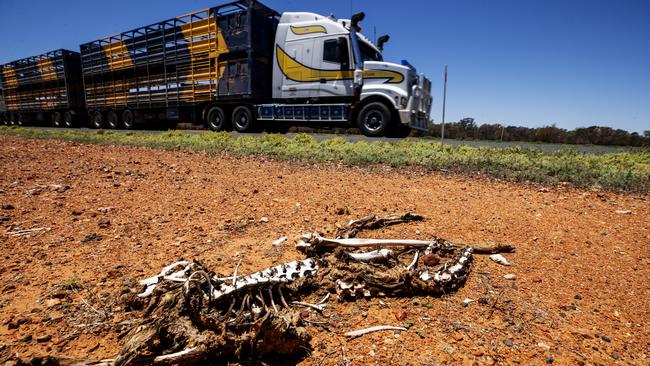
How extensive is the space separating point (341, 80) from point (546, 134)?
17.0 m

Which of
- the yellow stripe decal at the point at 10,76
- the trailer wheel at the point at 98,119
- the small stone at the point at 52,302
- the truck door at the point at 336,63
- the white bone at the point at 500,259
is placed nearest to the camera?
the small stone at the point at 52,302

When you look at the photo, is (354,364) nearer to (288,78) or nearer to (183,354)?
(183,354)

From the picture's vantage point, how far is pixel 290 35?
10.9m

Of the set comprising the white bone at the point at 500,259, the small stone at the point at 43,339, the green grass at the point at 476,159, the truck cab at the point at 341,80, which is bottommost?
the small stone at the point at 43,339

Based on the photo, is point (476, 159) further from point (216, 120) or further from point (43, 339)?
point (216, 120)

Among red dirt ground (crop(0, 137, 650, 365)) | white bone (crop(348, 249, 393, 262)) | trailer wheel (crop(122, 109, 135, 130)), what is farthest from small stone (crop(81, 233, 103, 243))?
trailer wheel (crop(122, 109, 135, 130))

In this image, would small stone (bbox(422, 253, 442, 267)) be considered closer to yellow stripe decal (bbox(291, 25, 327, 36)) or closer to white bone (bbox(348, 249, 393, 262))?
white bone (bbox(348, 249, 393, 262))

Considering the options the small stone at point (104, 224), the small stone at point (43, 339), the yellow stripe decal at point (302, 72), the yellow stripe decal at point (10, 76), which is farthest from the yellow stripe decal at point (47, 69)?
the small stone at point (43, 339)

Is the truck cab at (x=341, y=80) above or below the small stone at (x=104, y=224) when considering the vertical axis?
above

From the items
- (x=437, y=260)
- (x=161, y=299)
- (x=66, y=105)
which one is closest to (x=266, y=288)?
(x=161, y=299)

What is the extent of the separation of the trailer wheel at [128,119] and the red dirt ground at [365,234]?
12.7m

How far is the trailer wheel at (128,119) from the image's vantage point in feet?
52.9

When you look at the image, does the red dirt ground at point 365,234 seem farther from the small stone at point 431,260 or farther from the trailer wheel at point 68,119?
the trailer wheel at point 68,119

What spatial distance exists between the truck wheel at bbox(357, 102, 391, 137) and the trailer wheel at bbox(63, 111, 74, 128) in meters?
18.2
